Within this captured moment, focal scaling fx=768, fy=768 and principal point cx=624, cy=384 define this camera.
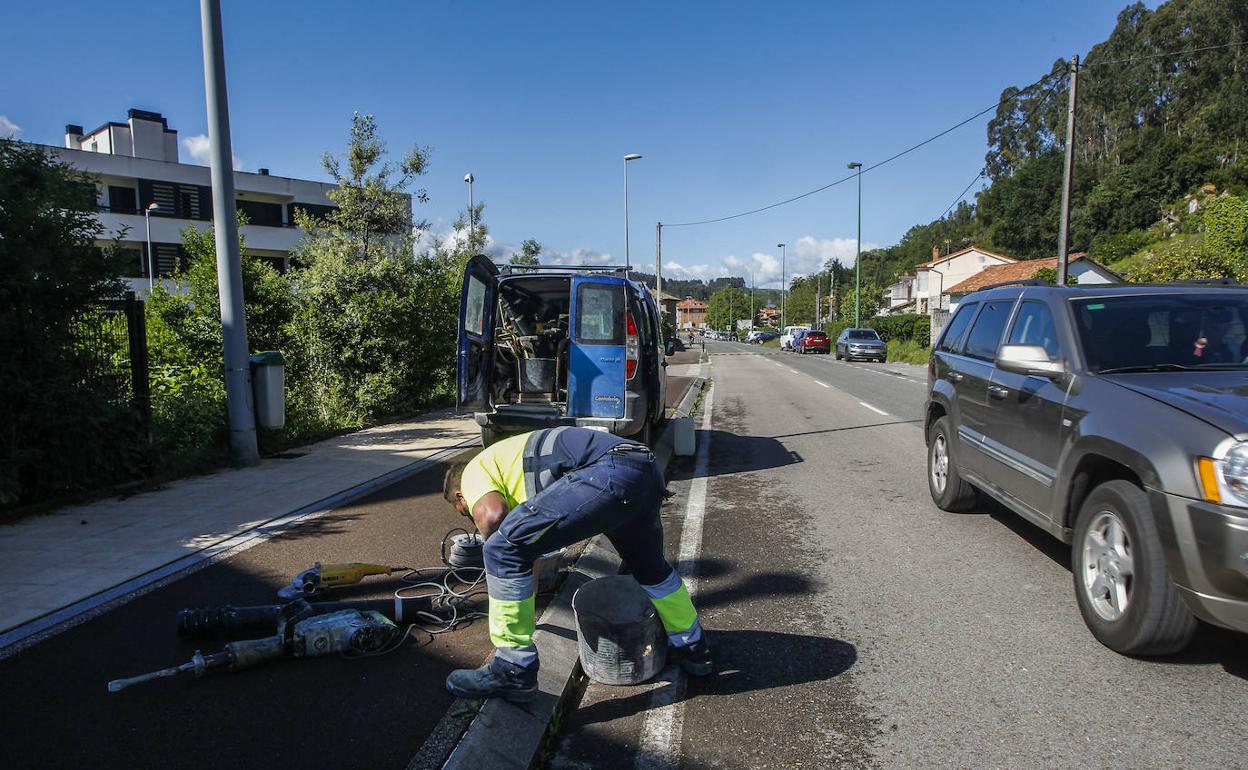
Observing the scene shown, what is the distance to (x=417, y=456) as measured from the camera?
9500 mm

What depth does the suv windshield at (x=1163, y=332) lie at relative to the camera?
4484 millimetres

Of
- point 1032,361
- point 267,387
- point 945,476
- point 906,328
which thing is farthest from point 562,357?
point 906,328

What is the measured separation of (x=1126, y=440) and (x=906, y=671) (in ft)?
5.15

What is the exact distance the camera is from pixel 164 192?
39.8 metres

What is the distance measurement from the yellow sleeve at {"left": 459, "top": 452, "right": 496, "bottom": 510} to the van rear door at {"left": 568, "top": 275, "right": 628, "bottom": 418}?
4530 millimetres

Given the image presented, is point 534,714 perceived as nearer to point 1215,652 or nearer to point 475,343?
point 1215,652

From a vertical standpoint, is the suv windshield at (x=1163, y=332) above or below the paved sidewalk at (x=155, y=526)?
above

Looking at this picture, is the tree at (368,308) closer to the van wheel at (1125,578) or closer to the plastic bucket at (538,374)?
the plastic bucket at (538,374)

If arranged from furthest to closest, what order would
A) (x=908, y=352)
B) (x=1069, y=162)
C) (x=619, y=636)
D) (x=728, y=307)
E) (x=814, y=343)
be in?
(x=728, y=307) < (x=814, y=343) < (x=908, y=352) < (x=1069, y=162) < (x=619, y=636)

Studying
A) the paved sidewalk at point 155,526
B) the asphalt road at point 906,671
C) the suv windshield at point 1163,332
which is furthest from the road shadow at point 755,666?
the paved sidewalk at point 155,526

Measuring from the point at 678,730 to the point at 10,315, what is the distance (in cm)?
626

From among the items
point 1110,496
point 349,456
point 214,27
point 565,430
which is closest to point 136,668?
point 565,430

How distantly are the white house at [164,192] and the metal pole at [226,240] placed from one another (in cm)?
2795

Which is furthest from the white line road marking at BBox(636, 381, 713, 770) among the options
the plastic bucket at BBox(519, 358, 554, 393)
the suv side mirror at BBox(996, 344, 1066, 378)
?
the plastic bucket at BBox(519, 358, 554, 393)
